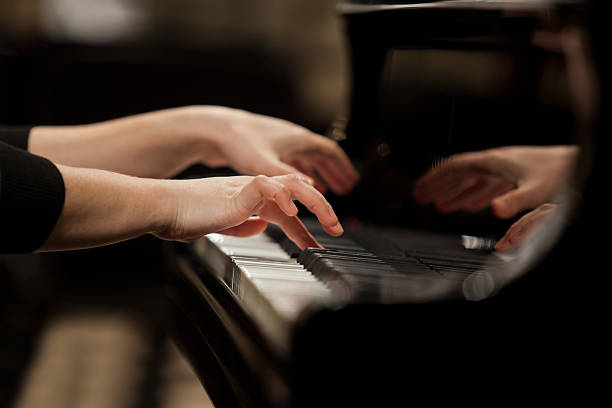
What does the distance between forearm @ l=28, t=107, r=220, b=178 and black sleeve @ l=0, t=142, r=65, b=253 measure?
1.40 feet

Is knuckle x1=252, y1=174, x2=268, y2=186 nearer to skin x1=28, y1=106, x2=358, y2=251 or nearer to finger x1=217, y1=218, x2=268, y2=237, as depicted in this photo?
skin x1=28, y1=106, x2=358, y2=251

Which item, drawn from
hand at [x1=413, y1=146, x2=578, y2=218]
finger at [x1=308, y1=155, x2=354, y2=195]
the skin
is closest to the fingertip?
hand at [x1=413, y1=146, x2=578, y2=218]

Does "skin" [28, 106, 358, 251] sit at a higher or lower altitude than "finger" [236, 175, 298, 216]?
lower

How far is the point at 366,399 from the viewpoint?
2.17 ft

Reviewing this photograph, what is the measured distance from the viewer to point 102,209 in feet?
2.64

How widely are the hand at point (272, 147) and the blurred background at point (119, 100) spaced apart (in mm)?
467

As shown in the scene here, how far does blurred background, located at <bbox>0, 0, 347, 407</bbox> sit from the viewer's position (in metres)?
1.68

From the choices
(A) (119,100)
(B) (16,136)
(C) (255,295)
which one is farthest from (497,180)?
(A) (119,100)

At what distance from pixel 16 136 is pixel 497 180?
0.77m

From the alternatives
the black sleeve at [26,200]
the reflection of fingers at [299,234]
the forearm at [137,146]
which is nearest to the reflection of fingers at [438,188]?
the reflection of fingers at [299,234]

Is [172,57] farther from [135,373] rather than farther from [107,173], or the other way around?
[107,173]

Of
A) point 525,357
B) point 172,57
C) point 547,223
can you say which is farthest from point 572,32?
point 172,57

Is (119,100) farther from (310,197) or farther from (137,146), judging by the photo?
(310,197)

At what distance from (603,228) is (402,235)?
429 mm
